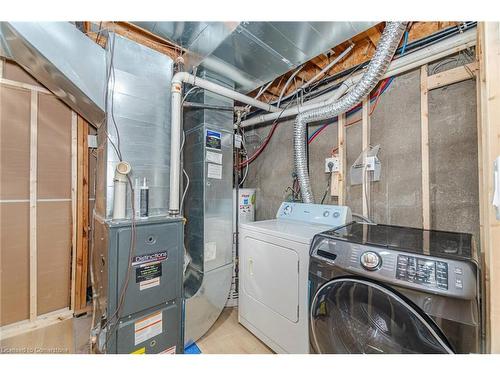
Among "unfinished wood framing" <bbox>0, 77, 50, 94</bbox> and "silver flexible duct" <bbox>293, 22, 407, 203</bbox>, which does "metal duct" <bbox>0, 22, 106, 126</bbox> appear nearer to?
"unfinished wood framing" <bbox>0, 77, 50, 94</bbox>

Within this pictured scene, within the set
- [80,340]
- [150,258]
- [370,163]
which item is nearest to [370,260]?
[370,163]

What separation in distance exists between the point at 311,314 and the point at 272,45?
1758mm

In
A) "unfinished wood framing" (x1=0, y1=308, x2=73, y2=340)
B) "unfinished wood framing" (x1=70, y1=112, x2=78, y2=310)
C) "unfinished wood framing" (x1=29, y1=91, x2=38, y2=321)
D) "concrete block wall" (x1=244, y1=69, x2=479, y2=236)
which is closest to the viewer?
"concrete block wall" (x1=244, y1=69, x2=479, y2=236)

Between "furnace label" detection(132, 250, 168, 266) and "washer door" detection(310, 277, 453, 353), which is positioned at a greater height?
"furnace label" detection(132, 250, 168, 266)

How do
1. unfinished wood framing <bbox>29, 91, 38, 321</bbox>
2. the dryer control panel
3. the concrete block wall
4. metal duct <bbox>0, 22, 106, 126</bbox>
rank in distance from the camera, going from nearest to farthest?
metal duct <bbox>0, 22, 106, 126</bbox>, the concrete block wall, the dryer control panel, unfinished wood framing <bbox>29, 91, 38, 321</bbox>

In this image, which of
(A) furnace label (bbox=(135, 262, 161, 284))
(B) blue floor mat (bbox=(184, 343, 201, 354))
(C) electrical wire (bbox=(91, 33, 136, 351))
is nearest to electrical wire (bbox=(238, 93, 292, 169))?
(C) electrical wire (bbox=(91, 33, 136, 351))

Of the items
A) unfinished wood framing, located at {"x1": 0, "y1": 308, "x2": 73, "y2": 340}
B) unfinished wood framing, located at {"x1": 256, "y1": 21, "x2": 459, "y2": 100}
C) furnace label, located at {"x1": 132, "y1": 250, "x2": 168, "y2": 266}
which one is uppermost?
unfinished wood framing, located at {"x1": 256, "y1": 21, "x2": 459, "y2": 100}

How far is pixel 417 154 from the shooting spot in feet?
4.87

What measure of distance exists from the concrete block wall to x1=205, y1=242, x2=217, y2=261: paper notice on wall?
1.17m

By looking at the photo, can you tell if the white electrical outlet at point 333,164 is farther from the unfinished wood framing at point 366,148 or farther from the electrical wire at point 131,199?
the electrical wire at point 131,199

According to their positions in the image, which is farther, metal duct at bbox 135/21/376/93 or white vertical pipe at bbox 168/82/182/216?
white vertical pipe at bbox 168/82/182/216

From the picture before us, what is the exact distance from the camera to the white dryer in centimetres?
138
